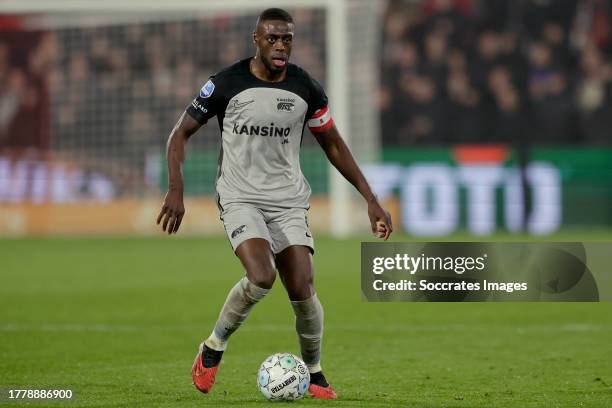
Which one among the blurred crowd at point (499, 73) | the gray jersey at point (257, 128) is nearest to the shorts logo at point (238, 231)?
the gray jersey at point (257, 128)

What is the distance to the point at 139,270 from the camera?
49.1 ft

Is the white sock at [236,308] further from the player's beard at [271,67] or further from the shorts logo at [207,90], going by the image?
the player's beard at [271,67]

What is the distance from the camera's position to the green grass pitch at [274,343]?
6.72 m

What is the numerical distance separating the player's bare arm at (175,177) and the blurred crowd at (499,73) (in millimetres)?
15081

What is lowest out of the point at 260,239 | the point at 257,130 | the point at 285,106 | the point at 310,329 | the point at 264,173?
the point at 310,329

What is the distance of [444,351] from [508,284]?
2131 millimetres

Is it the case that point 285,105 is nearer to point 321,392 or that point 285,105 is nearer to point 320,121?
point 320,121

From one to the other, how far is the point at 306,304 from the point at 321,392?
475 mm

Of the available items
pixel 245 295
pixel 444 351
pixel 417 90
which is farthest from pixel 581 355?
pixel 417 90

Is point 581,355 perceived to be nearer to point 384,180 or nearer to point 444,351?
point 444,351

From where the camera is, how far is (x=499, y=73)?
22.2m

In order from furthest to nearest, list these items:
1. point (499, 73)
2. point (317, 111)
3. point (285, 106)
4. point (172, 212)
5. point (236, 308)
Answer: point (499, 73)
point (317, 111)
point (285, 106)
point (236, 308)
point (172, 212)

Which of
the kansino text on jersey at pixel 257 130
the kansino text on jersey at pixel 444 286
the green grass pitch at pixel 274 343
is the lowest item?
the green grass pitch at pixel 274 343

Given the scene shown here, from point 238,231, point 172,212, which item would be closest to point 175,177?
point 172,212
